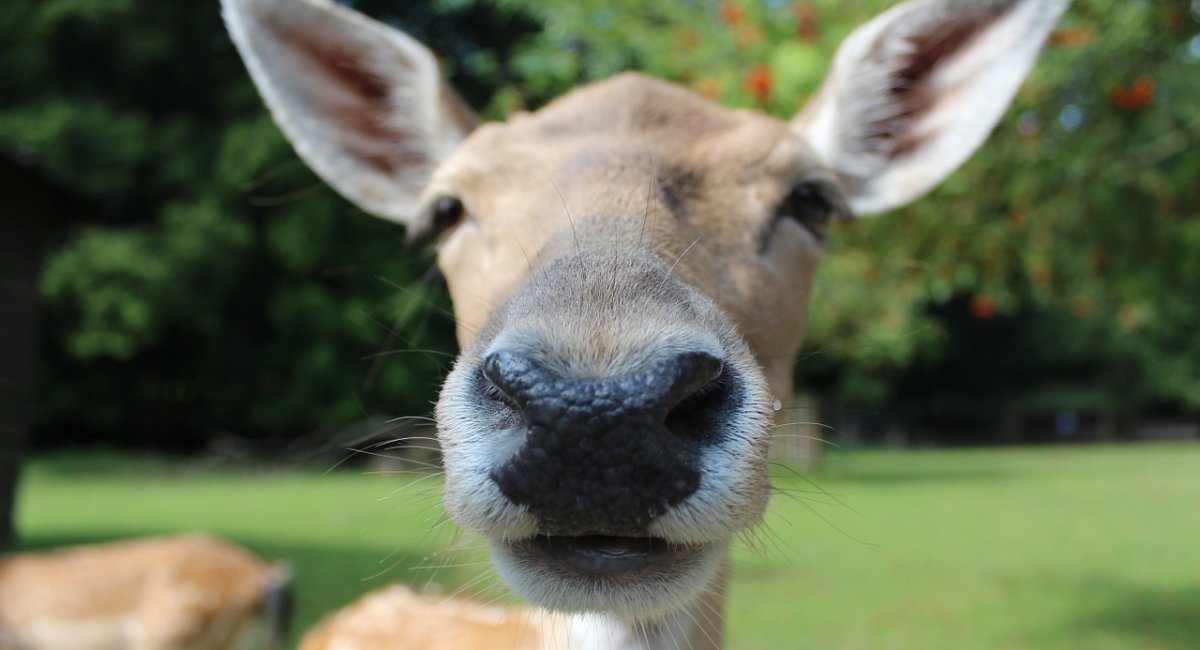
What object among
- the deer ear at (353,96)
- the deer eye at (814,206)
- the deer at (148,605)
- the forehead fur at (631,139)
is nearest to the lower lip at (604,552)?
the forehead fur at (631,139)

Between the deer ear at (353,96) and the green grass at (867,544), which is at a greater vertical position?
the deer ear at (353,96)

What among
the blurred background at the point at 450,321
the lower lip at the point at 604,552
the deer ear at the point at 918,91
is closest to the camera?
the lower lip at the point at 604,552

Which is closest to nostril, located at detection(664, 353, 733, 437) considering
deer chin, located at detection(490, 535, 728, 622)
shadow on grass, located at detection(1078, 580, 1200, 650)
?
deer chin, located at detection(490, 535, 728, 622)

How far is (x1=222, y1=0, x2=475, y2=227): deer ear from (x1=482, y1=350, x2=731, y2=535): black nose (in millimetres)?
1692

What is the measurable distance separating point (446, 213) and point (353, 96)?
752 millimetres

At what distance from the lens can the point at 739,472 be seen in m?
1.75

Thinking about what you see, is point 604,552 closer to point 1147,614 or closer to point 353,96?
point 353,96

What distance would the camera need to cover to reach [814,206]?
295cm

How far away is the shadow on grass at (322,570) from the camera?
863 centimetres

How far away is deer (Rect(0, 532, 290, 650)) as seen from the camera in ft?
20.3

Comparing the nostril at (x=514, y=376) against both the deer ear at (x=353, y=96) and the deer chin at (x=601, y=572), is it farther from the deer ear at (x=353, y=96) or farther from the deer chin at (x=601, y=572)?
the deer ear at (x=353, y=96)

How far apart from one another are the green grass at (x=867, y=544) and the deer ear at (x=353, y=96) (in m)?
1.15

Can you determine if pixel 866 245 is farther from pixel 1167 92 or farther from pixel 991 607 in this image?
pixel 991 607

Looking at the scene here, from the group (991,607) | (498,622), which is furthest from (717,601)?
(991,607)
